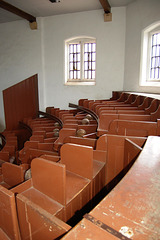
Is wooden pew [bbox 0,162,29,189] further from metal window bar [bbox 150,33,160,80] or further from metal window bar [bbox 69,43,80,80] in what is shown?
metal window bar [bbox 69,43,80,80]

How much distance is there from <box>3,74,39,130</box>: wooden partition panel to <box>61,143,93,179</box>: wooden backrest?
6308mm

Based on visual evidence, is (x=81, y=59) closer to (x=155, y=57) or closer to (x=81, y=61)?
(x=81, y=61)

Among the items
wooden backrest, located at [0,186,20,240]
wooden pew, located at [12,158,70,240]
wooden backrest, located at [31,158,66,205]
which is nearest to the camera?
wooden pew, located at [12,158,70,240]

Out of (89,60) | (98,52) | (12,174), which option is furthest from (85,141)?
(89,60)

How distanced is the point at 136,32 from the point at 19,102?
5335mm

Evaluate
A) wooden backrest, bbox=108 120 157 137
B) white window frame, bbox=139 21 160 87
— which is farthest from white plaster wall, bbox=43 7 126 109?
wooden backrest, bbox=108 120 157 137

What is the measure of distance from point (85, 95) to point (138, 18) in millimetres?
3049

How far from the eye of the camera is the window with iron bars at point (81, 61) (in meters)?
6.94

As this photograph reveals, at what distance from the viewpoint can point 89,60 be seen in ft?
23.0

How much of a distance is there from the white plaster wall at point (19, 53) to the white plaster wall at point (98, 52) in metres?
0.33

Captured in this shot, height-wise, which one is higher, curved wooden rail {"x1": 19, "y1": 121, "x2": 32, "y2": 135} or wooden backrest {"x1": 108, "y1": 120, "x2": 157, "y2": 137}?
wooden backrest {"x1": 108, "y1": 120, "x2": 157, "y2": 137}

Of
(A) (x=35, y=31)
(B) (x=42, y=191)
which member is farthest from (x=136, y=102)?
(A) (x=35, y=31)

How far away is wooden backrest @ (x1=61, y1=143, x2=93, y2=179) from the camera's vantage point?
5.19 feet

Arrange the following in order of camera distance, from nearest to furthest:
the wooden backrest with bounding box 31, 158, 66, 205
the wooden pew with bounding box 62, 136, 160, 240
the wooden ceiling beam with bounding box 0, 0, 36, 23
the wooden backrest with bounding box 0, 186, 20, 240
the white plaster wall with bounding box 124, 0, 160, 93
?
the wooden pew with bounding box 62, 136, 160, 240
the wooden backrest with bounding box 0, 186, 20, 240
the wooden backrest with bounding box 31, 158, 66, 205
the white plaster wall with bounding box 124, 0, 160, 93
the wooden ceiling beam with bounding box 0, 0, 36, 23
